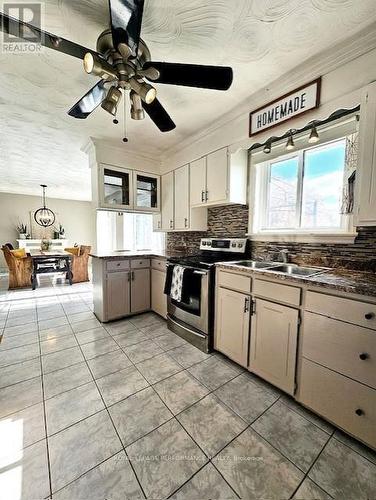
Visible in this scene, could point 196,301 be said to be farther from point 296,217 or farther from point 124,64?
point 124,64

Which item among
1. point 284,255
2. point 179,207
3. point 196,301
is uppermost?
point 179,207

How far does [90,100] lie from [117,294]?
2163 mm

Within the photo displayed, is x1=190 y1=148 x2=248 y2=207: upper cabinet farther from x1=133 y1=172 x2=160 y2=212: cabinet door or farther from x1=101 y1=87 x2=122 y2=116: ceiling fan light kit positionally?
x1=101 y1=87 x2=122 y2=116: ceiling fan light kit

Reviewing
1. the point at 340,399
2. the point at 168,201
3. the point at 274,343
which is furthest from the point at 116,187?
the point at 340,399

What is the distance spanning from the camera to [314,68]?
1510 mm

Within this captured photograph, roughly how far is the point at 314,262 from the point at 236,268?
28.4 inches

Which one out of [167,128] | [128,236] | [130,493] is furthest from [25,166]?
[130,493]

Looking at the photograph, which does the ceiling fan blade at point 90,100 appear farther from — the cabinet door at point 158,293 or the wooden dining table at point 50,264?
the wooden dining table at point 50,264

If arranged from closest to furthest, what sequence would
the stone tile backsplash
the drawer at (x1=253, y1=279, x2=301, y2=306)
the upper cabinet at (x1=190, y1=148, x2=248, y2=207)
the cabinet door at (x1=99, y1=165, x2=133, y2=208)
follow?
the drawer at (x1=253, y1=279, x2=301, y2=306), the stone tile backsplash, the upper cabinet at (x1=190, y1=148, x2=248, y2=207), the cabinet door at (x1=99, y1=165, x2=133, y2=208)

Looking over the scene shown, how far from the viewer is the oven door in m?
2.12

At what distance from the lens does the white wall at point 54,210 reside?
675cm

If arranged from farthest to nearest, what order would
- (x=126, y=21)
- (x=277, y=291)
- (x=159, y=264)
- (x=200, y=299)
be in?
(x=159, y=264) < (x=200, y=299) < (x=277, y=291) < (x=126, y=21)

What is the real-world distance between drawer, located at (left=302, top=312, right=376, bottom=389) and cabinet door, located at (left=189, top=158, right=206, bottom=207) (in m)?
1.78

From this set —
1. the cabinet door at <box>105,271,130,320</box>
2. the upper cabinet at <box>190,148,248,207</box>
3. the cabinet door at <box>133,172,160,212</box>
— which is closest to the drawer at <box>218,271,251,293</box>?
the upper cabinet at <box>190,148,248,207</box>
